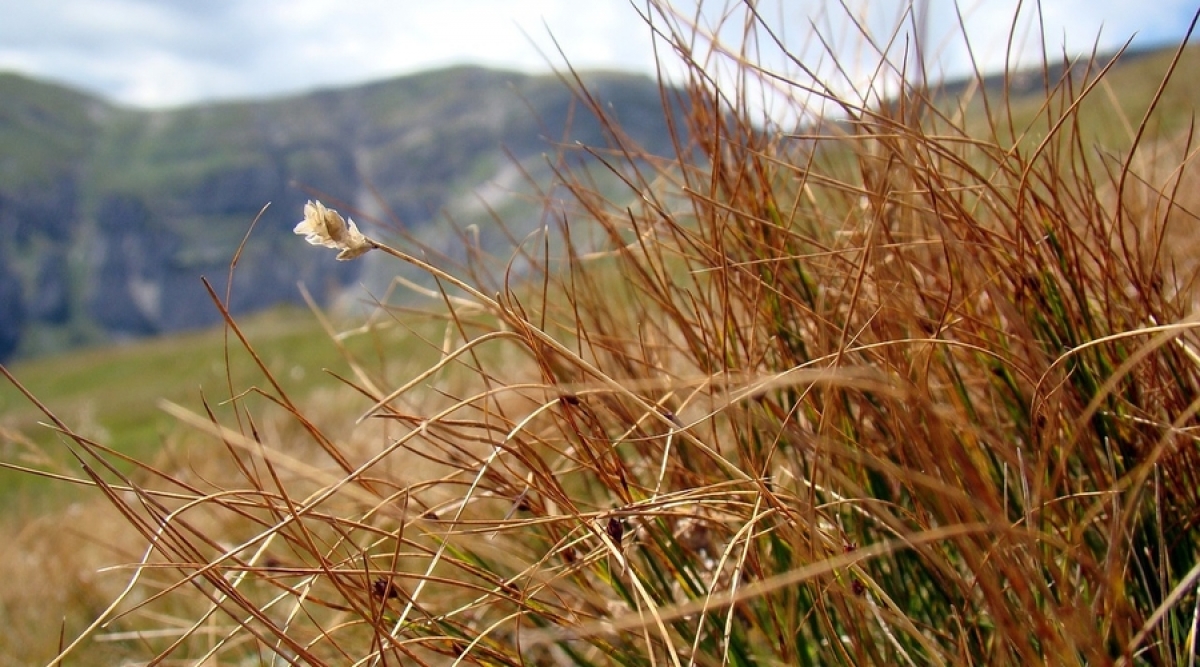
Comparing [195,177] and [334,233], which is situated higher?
[195,177]

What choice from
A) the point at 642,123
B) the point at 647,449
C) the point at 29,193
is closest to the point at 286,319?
the point at 647,449

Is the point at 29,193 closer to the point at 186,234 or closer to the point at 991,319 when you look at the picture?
the point at 186,234

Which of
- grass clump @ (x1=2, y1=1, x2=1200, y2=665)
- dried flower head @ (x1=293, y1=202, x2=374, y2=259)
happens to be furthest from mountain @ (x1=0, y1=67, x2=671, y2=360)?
dried flower head @ (x1=293, y1=202, x2=374, y2=259)

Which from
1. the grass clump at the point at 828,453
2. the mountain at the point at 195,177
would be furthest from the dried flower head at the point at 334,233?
the mountain at the point at 195,177

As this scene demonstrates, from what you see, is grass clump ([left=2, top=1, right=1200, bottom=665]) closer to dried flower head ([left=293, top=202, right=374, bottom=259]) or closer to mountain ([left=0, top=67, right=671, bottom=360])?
dried flower head ([left=293, top=202, right=374, bottom=259])

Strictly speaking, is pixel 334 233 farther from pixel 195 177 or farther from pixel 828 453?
pixel 195 177

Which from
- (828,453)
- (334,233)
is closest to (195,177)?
(334,233)

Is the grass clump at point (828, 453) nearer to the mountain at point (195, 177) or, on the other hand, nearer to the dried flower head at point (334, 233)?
the dried flower head at point (334, 233)
